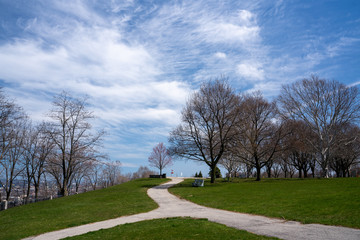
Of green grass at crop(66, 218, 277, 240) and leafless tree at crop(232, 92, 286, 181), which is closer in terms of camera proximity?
green grass at crop(66, 218, 277, 240)

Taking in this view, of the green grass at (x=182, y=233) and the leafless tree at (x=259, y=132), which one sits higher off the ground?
the leafless tree at (x=259, y=132)

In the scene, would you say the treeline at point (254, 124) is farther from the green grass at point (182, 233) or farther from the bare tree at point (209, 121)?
the green grass at point (182, 233)

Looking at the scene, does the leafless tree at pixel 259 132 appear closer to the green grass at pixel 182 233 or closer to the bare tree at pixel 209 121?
the bare tree at pixel 209 121

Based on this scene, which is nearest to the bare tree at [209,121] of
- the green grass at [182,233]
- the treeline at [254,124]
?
the treeline at [254,124]

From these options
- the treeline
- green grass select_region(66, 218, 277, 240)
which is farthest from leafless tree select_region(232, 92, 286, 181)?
green grass select_region(66, 218, 277, 240)

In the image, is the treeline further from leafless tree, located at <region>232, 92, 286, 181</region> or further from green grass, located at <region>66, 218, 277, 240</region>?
green grass, located at <region>66, 218, 277, 240</region>

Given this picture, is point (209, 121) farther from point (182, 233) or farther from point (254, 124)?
point (182, 233)

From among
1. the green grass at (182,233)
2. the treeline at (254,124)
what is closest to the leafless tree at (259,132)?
the treeline at (254,124)

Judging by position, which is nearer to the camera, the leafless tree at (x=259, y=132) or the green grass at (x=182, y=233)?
the green grass at (x=182, y=233)

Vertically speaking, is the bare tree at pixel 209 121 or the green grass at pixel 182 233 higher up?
the bare tree at pixel 209 121

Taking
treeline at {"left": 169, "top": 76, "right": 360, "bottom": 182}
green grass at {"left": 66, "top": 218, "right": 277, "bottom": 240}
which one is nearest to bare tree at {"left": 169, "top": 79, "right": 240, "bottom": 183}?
treeline at {"left": 169, "top": 76, "right": 360, "bottom": 182}

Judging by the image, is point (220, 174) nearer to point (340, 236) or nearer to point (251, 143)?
point (251, 143)

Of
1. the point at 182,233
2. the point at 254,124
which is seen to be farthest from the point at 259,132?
the point at 182,233

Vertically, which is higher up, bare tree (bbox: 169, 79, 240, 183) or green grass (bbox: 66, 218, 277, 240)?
bare tree (bbox: 169, 79, 240, 183)
